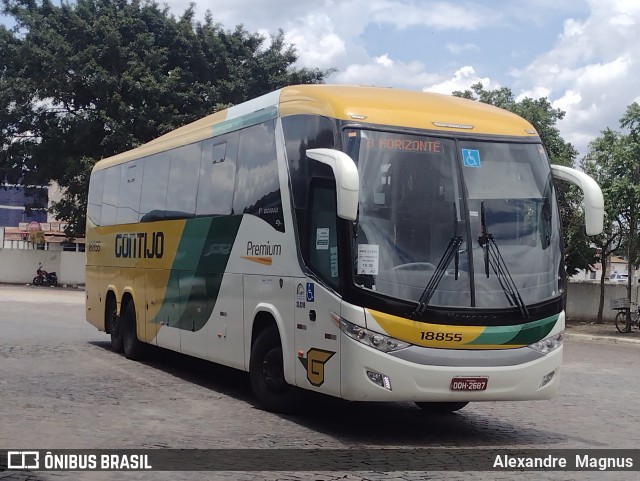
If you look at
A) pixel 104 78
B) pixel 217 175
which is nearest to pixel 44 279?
pixel 104 78

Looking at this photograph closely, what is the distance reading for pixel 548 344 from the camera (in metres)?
9.27

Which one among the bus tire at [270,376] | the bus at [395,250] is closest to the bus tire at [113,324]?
the bus at [395,250]

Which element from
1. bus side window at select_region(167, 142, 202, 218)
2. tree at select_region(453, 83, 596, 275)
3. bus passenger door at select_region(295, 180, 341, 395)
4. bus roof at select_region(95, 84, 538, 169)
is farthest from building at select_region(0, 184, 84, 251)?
bus passenger door at select_region(295, 180, 341, 395)

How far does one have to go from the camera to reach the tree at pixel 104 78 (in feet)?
Answer: 125

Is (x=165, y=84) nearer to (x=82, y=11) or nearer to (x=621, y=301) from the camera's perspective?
(x=82, y=11)

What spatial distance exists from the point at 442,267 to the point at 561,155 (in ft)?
76.9

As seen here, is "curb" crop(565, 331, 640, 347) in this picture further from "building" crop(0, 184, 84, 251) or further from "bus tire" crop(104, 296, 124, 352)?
"building" crop(0, 184, 84, 251)

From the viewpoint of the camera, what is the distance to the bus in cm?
860

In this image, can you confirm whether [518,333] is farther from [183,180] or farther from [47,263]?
[47,263]

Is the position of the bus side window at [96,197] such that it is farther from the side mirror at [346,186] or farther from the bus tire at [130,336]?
the side mirror at [346,186]

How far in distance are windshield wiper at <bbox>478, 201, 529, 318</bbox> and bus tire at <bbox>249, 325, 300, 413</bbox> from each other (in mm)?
2607

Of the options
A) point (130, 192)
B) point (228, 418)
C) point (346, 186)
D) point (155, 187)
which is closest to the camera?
point (346, 186)

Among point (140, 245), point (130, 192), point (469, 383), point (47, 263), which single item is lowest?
point (469, 383)

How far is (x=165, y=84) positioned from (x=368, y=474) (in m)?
32.7
